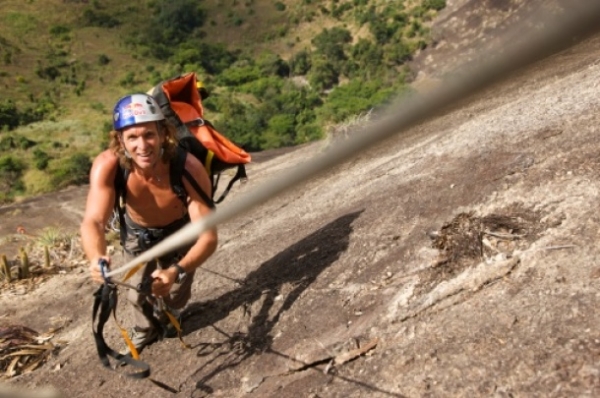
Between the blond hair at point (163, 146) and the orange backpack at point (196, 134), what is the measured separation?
1.35ft

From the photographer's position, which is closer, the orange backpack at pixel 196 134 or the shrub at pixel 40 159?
the orange backpack at pixel 196 134

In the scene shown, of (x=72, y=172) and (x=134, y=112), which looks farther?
(x=72, y=172)

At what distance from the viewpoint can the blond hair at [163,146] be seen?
4027 millimetres

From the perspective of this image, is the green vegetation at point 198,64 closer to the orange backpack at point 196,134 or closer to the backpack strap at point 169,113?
the orange backpack at point 196,134

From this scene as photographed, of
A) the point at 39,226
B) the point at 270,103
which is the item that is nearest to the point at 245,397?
the point at 39,226

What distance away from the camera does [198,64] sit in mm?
100312

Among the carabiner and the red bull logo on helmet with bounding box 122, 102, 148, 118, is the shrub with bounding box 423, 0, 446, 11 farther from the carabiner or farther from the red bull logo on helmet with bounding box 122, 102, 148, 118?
the carabiner

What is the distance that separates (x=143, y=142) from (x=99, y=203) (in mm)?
597

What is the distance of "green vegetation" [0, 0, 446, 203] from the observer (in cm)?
6125

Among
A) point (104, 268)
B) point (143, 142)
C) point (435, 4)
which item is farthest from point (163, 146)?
point (435, 4)

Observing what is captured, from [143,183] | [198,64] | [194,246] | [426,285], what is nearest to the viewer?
[426,285]

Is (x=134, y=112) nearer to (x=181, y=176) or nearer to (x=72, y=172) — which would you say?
(x=181, y=176)

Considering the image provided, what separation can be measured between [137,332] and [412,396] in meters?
3.00

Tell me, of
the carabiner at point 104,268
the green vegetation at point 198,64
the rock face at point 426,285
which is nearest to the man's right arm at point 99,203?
the carabiner at point 104,268
